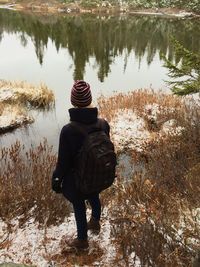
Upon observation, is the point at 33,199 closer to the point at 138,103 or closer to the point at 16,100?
the point at 138,103

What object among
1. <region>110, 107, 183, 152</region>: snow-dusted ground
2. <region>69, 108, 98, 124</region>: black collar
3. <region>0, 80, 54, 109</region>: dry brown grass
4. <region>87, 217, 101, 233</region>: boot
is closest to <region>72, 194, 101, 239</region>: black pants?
<region>87, 217, 101, 233</region>: boot

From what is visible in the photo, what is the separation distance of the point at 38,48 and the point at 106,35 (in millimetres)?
10926

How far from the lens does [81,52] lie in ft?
104

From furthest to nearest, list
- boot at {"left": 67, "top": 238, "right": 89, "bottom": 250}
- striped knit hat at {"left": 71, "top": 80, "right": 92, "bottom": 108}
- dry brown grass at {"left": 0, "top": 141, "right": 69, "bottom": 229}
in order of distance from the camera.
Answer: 1. dry brown grass at {"left": 0, "top": 141, "right": 69, "bottom": 229}
2. boot at {"left": 67, "top": 238, "right": 89, "bottom": 250}
3. striped knit hat at {"left": 71, "top": 80, "right": 92, "bottom": 108}

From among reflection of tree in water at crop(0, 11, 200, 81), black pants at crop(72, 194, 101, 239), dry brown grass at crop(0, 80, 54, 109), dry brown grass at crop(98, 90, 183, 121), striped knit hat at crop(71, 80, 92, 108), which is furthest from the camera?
reflection of tree in water at crop(0, 11, 200, 81)

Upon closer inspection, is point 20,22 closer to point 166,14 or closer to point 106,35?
point 106,35

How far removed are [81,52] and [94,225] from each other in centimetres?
2720

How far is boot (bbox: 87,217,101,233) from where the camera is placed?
5.58 metres

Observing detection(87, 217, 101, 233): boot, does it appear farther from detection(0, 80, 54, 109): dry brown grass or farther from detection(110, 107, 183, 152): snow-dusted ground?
detection(0, 80, 54, 109): dry brown grass

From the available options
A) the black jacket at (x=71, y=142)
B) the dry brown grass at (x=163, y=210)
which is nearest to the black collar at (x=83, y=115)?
the black jacket at (x=71, y=142)

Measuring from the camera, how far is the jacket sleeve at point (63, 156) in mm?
4461

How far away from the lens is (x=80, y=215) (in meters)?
5.02

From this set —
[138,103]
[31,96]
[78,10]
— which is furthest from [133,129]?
[78,10]

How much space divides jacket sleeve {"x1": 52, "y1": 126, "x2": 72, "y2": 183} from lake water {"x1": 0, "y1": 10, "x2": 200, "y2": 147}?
787cm
